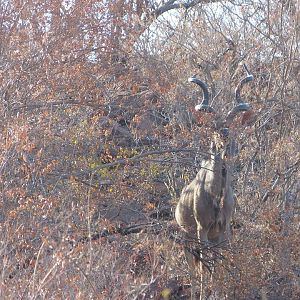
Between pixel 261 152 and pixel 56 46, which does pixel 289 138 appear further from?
pixel 56 46

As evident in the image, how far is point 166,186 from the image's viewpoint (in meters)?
13.6

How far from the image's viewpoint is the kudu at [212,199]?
36.8 ft

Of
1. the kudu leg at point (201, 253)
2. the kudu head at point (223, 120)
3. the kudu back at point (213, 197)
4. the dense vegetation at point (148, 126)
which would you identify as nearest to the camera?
the dense vegetation at point (148, 126)

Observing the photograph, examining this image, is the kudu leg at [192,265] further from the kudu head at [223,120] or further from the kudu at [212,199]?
the kudu head at [223,120]

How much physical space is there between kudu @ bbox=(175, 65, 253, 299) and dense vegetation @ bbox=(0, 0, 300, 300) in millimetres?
188

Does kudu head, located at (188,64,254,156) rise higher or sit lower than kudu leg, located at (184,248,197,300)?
higher

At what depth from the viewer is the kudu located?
11211mm

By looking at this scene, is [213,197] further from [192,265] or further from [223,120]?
[223,120]

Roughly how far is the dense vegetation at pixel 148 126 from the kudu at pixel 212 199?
0.19 metres

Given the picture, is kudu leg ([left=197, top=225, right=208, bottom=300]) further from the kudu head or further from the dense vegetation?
the kudu head

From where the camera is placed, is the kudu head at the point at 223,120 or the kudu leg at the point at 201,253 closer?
the kudu leg at the point at 201,253

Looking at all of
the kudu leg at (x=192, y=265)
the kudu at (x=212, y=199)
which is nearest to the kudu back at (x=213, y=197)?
the kudu at (x=212, y=199)

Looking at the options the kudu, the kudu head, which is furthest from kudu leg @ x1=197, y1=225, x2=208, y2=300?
the kudu head

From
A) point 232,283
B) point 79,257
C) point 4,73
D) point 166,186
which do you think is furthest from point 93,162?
point 79,257
